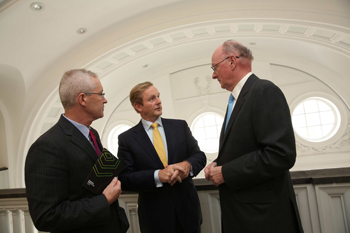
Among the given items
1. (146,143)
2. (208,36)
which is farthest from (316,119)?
(146,143)

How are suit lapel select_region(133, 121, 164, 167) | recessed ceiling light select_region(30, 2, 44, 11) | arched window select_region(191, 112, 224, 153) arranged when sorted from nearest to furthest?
1. suit lapel select_region(133, 121, 164, 167)
2. recessed ceiling light select_region(30, 2, 44, 11)
3. arched window select_region(191, 112, 224, 153)

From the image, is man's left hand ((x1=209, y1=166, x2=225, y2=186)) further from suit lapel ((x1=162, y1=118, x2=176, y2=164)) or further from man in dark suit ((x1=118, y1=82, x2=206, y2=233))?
suit lapel ((x1=162, y1=118, x2=176, y2=164))

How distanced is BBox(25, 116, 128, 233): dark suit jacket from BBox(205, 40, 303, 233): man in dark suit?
0.82 metres

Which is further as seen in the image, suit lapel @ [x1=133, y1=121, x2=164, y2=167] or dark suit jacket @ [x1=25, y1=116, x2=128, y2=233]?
suit lapel @ [x1=133, y1=121, x2=164, y2=167]

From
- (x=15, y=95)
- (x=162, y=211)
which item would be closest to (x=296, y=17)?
(x=162, y=211)

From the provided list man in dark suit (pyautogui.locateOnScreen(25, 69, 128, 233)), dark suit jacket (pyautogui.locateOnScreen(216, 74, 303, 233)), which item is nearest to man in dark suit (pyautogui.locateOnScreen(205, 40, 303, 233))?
dark suit jacket (pyautogui.locateOnScreen(216, 74, 303, 233))

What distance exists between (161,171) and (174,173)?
0.11 m

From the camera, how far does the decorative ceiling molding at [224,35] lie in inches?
302

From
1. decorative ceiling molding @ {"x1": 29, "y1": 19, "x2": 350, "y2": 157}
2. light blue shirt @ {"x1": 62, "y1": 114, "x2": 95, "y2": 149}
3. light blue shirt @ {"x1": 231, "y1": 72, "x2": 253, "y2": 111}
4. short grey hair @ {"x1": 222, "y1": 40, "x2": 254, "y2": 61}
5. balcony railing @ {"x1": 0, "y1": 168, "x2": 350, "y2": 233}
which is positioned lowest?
balcony railing @ {"x1": 0, "y1": 168, "x2": 350, "y2": 233}

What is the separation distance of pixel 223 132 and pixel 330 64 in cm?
958

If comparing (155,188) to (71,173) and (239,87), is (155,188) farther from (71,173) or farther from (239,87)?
(239,87)

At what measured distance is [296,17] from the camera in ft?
24.3

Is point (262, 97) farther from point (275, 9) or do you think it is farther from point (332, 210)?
point (275, 9)

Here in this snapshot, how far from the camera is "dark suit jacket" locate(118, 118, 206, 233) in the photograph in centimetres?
209
